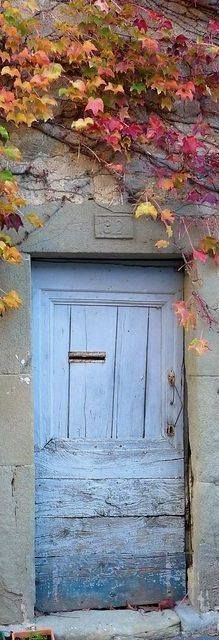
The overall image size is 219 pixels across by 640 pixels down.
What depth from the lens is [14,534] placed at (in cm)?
344

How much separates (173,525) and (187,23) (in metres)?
2.63

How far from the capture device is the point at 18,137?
3.52 metres

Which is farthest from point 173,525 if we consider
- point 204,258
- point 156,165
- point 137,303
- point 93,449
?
point 156,165

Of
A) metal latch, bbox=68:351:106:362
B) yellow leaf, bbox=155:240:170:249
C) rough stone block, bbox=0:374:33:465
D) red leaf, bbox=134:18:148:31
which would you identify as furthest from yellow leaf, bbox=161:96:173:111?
rough stone block, bbox=0:374:33:465

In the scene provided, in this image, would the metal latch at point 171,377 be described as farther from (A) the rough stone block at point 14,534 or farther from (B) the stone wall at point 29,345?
(A) the rough stone block at point 14,534

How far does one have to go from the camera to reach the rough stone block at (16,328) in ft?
11.3

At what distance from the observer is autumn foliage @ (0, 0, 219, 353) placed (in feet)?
10.9

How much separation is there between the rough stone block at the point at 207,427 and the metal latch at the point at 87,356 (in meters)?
0.51

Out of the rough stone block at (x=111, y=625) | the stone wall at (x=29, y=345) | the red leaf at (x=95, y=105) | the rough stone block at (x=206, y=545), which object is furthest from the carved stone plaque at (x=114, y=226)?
the rough stone block at (x=111, y=625)

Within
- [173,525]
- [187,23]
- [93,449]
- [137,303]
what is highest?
[187,23]

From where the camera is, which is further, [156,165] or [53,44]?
[156,165]

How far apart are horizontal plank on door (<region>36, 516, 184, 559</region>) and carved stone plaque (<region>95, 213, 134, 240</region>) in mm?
1467

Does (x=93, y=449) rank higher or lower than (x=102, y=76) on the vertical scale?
lower

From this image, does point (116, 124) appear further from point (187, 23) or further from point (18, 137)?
point (187, 23)
